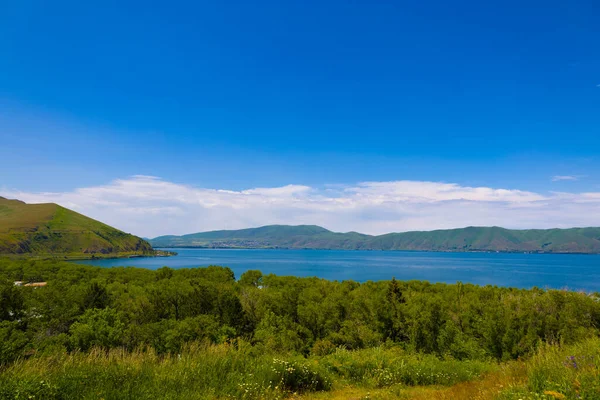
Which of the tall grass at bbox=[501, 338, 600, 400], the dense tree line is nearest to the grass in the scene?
the tall grass at bbox=[501, 338, 600, 400]

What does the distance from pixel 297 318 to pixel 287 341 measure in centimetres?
929

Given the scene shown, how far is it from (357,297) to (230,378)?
104 ft

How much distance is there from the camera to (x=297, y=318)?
121 feet

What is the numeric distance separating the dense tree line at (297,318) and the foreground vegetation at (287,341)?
139mm

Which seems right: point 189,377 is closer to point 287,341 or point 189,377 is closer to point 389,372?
point 389,372

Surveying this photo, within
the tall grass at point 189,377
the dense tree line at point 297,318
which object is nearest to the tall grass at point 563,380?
the tall grass at point 189,377

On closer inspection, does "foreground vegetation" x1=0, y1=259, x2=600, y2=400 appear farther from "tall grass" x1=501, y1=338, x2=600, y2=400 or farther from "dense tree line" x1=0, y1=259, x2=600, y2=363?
"dense tree line" x1=0, y1=259, x2=600, y2=363

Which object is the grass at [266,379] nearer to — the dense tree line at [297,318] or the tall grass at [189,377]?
the tall grass at [189,377]

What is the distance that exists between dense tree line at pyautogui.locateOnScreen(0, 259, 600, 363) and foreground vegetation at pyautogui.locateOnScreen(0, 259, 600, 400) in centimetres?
14

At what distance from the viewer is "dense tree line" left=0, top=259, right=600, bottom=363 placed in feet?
85.3

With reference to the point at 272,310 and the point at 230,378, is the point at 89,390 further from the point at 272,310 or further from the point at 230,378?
the point at 272,310

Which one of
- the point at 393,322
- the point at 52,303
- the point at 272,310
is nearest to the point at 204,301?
the point at 272,310

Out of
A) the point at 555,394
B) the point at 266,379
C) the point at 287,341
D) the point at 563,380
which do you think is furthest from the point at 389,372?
the point at 287,341

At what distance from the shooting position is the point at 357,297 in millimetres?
37750
